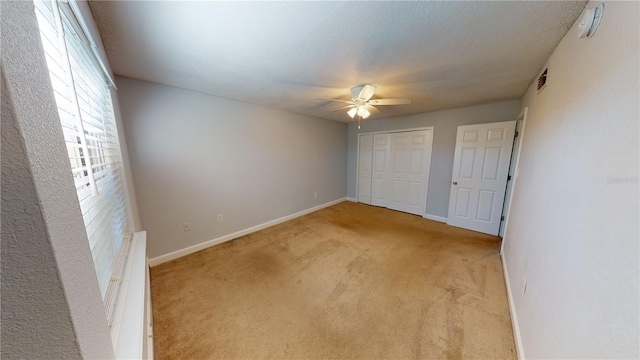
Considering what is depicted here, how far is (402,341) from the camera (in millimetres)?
1418

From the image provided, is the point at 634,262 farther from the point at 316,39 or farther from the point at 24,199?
the point at 316,39

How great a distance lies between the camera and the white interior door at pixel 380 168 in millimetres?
4348

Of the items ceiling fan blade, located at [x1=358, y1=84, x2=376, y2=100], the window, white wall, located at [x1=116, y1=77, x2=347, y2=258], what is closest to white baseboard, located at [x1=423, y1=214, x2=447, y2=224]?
white wall, located at [x1=116, y1=77, x2=347, y2=258]

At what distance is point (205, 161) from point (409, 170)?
369cm

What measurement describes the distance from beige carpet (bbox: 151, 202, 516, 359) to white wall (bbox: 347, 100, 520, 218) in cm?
102

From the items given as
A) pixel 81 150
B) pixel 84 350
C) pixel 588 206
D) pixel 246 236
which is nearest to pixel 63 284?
pixel 84 350

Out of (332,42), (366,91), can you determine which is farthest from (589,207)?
(366,91)

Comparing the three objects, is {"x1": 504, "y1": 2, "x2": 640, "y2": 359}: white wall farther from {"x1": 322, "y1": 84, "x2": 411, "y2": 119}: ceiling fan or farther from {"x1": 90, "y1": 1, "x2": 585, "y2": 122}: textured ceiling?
{"x1": 322, "y1": 84, "x2": 411, "y2": 119}: ceiling fan

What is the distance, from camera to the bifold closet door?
3.85 metres

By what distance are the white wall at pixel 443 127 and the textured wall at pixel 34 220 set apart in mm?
4220

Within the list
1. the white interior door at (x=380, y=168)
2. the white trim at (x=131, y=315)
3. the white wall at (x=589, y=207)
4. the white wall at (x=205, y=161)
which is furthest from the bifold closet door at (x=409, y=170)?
the white trim at (x=131, y=315)

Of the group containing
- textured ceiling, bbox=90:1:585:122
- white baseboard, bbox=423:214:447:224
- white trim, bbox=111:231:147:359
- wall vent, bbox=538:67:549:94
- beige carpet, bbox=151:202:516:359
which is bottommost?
beige carpet, bbox=151:202:516:359

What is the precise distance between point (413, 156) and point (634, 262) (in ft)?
11.8

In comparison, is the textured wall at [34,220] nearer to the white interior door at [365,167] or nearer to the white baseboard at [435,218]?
the white baseboard at [435,218]
